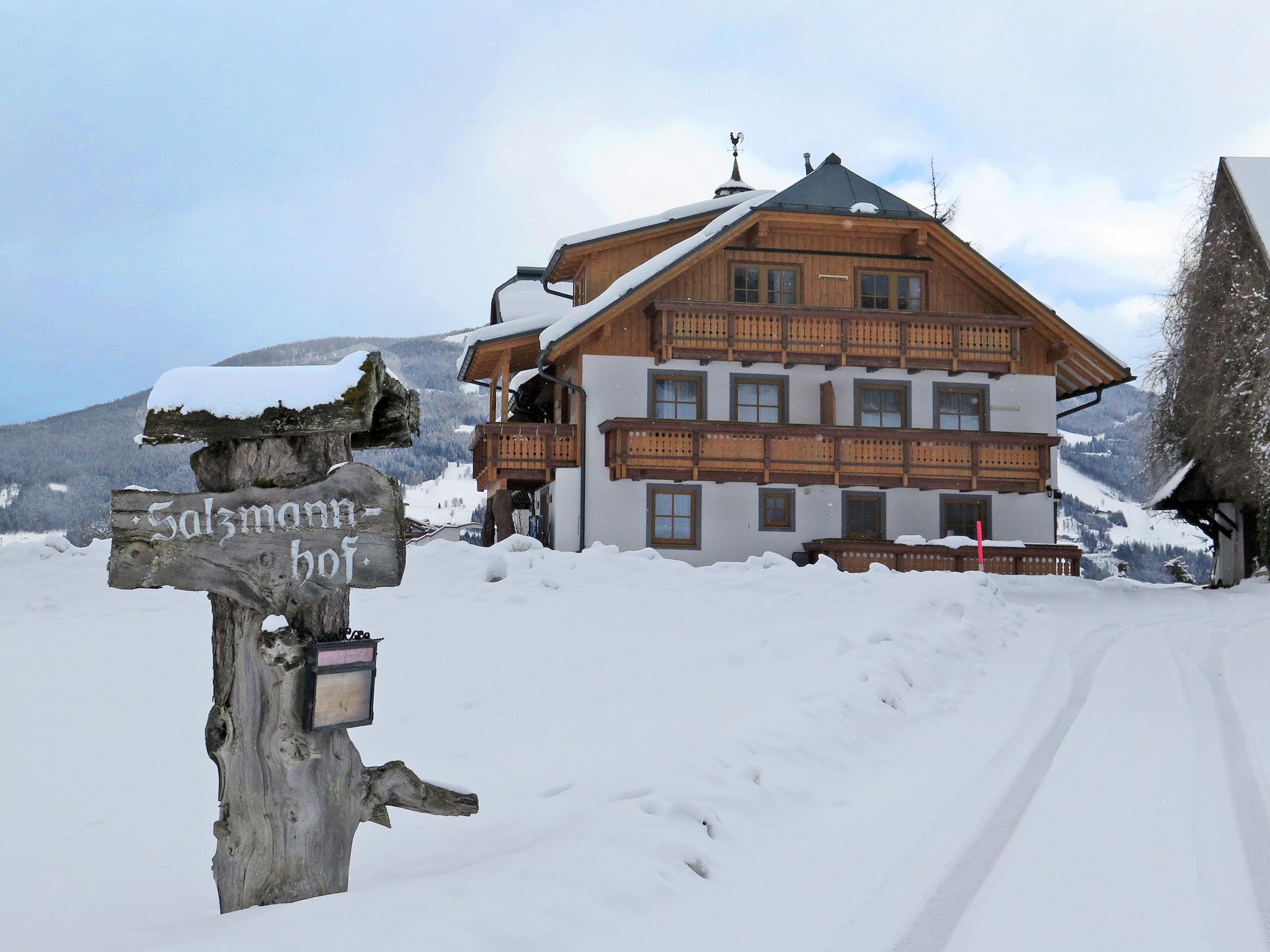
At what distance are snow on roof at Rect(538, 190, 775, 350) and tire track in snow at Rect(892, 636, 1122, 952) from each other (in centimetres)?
1718

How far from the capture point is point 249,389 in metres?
4.53

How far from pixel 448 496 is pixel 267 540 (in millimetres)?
118216

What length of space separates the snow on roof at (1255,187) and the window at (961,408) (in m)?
8.43

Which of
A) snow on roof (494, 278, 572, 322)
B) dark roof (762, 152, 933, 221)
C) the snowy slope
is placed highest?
dark roof (762, 152, 933, 221)

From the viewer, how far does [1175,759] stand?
7.77 metres

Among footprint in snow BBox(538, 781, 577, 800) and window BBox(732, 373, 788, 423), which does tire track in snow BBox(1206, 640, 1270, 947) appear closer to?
footprint in snow BBox(538, 781, 577, 800)

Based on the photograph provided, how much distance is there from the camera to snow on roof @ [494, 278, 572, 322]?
3291cm

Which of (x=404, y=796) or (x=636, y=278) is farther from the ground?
(x=636, y=278)

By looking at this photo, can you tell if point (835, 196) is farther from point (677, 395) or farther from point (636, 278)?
point (677, 395)

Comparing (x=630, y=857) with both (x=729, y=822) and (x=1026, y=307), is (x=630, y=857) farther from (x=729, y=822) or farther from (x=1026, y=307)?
(x=1026, y=307)

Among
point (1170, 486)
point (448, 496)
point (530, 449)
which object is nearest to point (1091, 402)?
point (1170, 486)

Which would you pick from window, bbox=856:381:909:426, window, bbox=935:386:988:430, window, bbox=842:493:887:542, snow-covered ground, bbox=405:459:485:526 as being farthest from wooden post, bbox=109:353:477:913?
snow-covered ground, bbox=405:459:485:526

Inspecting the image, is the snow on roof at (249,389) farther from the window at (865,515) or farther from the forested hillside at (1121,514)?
the forested hillside at (1121,514)

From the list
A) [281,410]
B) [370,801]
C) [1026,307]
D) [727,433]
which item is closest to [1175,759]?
[370,801]
